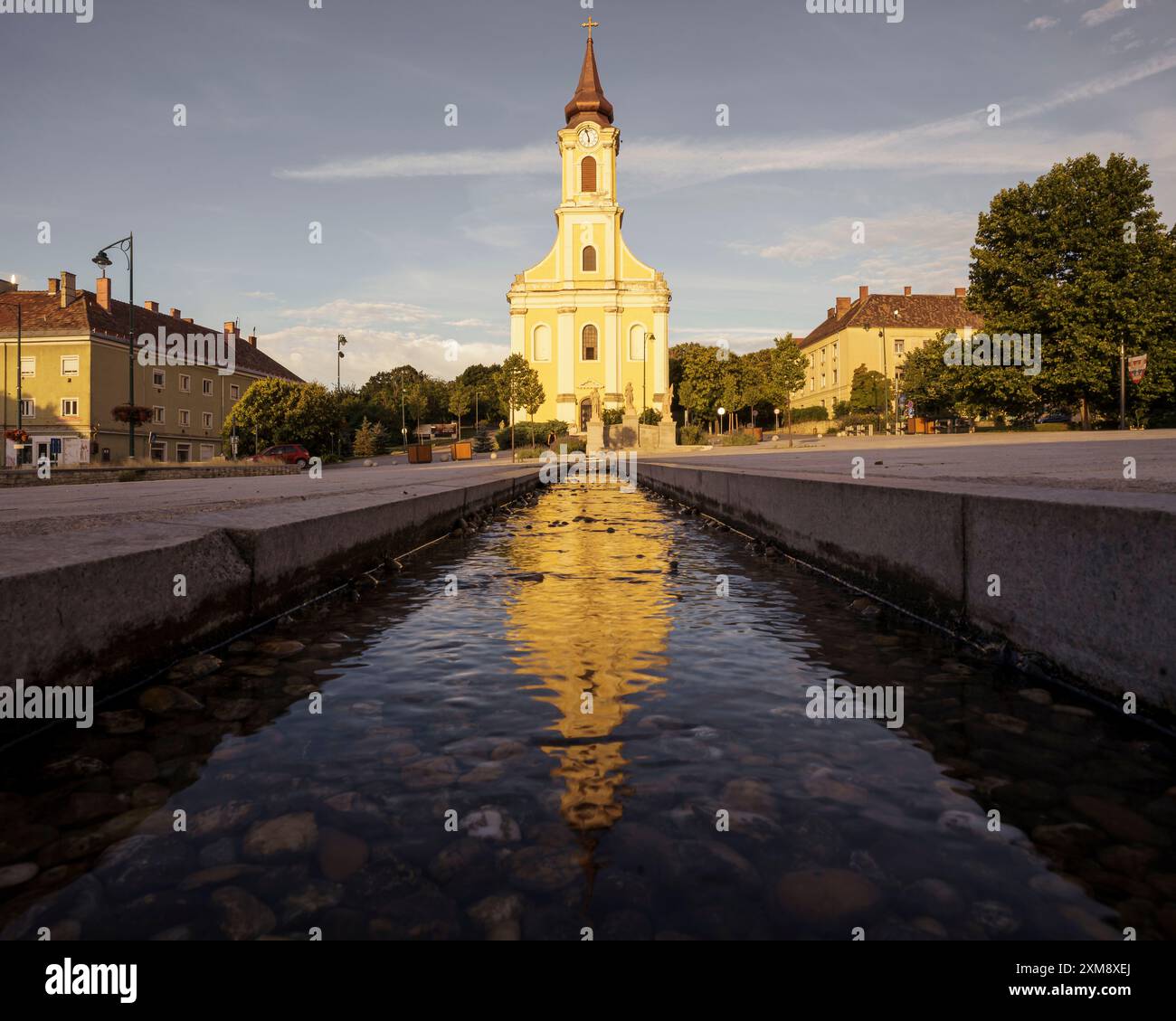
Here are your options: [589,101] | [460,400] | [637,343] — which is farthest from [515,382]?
[460,400]

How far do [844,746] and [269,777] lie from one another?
5.72ft

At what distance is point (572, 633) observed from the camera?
397 cm

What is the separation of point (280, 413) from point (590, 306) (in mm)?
29541

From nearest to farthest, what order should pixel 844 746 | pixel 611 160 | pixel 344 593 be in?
1. pixel 844 746
2. pixel 344 593
3. pixel 611 160

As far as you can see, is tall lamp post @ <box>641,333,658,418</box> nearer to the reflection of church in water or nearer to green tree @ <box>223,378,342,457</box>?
green tree @ <box>223,378,342,457</box>

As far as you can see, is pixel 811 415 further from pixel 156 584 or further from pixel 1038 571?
pixel 156 584

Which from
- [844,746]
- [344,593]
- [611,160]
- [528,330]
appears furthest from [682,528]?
[611,160]

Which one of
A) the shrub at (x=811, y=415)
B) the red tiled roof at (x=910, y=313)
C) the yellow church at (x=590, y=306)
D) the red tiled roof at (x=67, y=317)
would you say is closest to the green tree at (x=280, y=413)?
the red tiled roof at (x=67, y=317)

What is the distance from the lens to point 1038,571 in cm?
297

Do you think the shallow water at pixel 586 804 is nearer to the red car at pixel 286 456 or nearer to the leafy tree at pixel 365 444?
the red car at pixel 286 456

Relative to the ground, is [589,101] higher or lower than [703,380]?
higher

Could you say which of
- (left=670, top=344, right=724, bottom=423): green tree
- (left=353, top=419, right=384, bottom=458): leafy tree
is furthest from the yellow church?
(left=353, top=419, right=384, bottom=458): leafy tree
